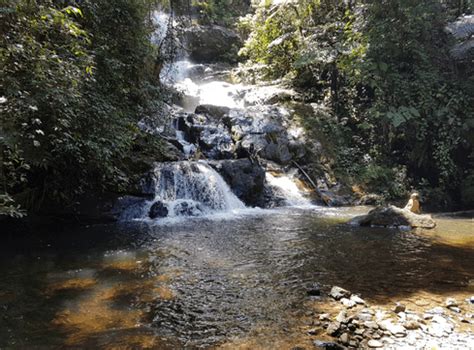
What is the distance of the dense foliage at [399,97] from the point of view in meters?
13.5

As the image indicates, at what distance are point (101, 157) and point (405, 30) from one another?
1223 cm

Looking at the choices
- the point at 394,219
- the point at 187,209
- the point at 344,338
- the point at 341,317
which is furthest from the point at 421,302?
the point at 187,209

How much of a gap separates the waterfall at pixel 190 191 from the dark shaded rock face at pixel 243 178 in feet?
1.18

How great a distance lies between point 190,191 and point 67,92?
Result: 5.90 m

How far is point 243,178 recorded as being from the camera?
480 inches

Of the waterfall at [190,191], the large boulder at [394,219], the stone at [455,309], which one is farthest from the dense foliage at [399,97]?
the stone at [455,309]

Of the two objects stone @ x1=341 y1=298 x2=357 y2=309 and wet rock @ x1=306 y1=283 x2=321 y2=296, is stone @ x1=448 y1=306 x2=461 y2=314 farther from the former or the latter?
wet rock @ x1=306 y1=283 x2=321 y2=296

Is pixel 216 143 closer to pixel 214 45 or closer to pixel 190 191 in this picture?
pixel 190 191

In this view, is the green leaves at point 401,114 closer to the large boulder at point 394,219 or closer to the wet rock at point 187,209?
the large boulder at point 394,219

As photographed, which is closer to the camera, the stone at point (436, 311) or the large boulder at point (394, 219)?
the stone at point (436, 311)

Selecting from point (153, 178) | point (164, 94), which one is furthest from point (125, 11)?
point (153, 178)

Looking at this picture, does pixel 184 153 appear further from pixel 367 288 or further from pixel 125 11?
pixel 367 288

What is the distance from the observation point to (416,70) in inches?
562

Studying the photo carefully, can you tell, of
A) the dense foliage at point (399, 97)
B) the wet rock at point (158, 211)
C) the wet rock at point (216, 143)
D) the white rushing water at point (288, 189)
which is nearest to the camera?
the wet rock at point (158, 211)
